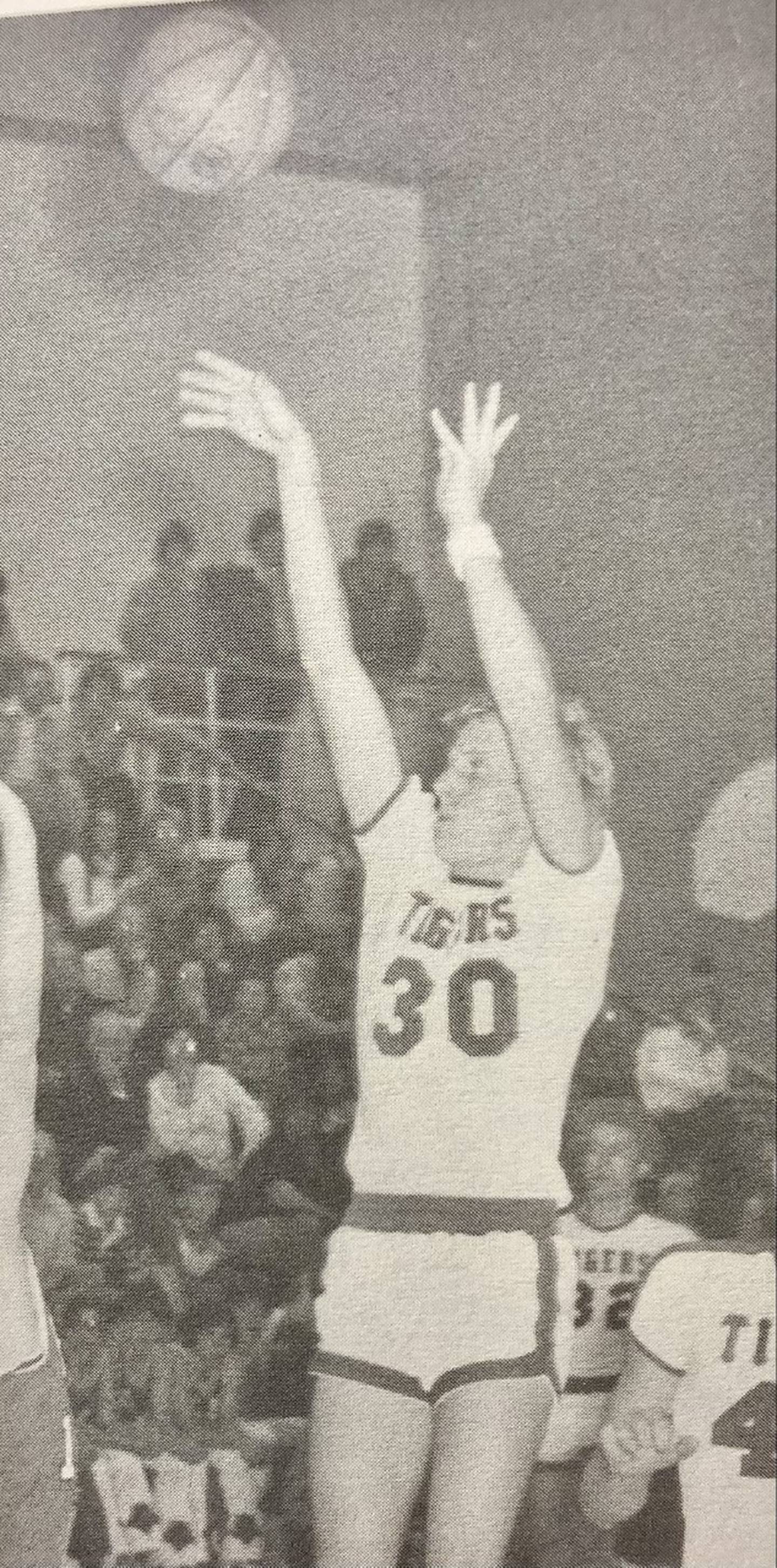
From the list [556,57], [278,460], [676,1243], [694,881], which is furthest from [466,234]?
[676,1243]

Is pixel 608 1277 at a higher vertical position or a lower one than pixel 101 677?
lower

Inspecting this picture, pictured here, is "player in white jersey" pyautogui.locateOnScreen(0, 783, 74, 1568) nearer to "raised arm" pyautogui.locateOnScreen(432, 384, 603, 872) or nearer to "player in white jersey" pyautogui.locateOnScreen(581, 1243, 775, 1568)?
"raised arm" pyautogui.locateOnScreen(432, 384, 603, 872)

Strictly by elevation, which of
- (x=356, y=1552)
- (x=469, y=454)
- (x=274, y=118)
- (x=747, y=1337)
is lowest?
(x=356, y=1552)

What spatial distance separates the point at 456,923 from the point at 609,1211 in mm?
508

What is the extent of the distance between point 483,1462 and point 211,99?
2.18 metres

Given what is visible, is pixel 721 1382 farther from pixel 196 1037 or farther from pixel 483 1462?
pixel 196 1037

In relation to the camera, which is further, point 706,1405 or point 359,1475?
point 359,1475

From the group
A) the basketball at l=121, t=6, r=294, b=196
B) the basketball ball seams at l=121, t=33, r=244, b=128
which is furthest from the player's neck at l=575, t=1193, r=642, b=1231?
the basketball ball seams at l=121, t=33, r=244, b=128

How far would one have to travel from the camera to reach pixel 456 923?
2.42m

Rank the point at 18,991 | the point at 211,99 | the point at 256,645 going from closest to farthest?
the point at 211,99 < the point at 256,645 < the point at 18,991

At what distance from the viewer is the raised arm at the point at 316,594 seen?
95.1 inches

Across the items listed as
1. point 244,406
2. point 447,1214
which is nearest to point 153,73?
point 244,406

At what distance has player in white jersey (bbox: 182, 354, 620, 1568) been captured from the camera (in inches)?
93.7

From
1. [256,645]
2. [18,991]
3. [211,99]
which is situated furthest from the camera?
[18,991]
